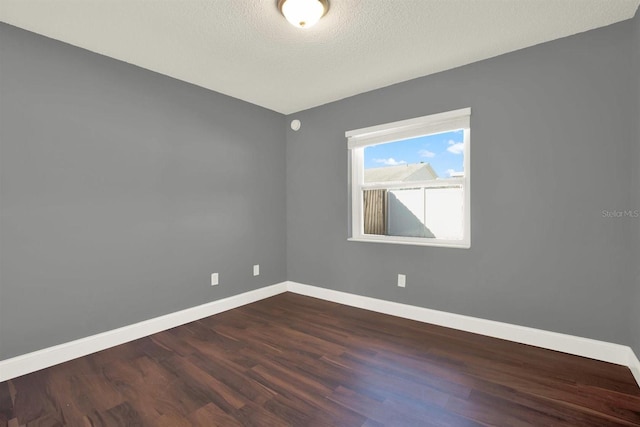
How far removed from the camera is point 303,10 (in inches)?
73.1

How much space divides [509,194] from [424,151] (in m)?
0.90

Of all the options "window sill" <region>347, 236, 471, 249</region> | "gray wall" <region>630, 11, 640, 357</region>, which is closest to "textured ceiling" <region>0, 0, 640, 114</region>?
"gray wall" <region>630, 11, 640, 357</region>

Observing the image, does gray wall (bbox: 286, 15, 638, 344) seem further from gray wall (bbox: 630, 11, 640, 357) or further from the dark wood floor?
the dark wood floor

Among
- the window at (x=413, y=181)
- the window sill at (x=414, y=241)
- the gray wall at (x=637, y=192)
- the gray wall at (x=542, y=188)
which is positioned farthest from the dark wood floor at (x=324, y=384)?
the window at (x=413, y=181)

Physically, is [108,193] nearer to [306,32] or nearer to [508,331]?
[306,32]

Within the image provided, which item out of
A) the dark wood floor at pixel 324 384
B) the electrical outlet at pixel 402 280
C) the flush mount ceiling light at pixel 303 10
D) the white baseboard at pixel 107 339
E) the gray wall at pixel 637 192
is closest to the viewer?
the dark wood floor at pixel 324 384

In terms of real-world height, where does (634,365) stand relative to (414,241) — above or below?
below

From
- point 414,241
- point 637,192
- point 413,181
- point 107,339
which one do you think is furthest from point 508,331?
point 107,339

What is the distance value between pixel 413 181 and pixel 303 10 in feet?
6.29

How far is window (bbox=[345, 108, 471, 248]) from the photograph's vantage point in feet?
9.29

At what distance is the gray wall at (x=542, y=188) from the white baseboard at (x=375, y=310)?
0.08 metres

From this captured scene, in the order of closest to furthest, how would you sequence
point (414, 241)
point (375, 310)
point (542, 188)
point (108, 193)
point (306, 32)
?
point (306, 32)
point (542, 188)
point (108, 193)
point (414, 241)
point (375, 310)

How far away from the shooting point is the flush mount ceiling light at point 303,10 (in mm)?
1819

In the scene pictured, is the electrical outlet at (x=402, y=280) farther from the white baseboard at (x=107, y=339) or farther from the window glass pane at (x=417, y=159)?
the white baseboard at (x=107, y=339)
